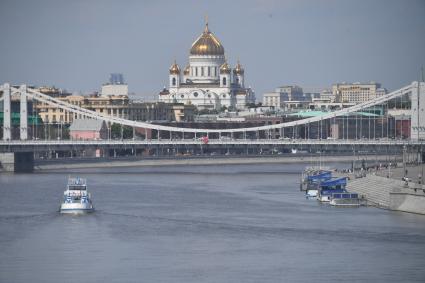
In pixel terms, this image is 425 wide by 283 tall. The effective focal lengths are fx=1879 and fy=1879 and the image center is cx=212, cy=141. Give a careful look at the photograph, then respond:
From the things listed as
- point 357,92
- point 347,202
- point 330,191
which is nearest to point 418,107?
point 330,191

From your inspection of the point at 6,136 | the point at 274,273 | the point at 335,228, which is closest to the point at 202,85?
the point at 6,136

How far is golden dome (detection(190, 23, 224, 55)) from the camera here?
130875 millimetres

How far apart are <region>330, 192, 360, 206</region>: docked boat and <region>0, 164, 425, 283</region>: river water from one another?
0.41m

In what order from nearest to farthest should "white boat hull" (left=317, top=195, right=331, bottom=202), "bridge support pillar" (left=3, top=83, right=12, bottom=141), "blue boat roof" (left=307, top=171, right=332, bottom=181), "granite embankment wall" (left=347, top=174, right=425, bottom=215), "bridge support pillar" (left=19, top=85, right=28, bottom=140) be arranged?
"granite embankment wall" (left=347, top=174, right=425, bottom=215) → "white boat hull" (left=317, top=195, right=331, bottom=202) → "blue boat roof" (left=307, top=171, right=332, bottom=181) → "bridge support pillar" (left=3, top=83, right=12, bottom=141) → "bridge support pillar" (left=19, top=85, right=28, bottom=140)

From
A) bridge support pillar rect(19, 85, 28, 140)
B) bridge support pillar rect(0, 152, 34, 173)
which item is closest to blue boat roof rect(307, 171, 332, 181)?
bridge support pillar rect(0, 152, 34, 173)

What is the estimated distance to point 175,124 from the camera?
111m

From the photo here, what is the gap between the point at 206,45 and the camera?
429 feet

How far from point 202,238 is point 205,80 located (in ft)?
294

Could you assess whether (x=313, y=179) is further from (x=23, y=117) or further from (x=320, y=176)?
(x=23, y=117)

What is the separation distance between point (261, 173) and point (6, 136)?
1101 cm

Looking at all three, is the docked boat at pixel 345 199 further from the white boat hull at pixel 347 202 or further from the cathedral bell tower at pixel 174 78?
the cathedral bell tower at pixel 174 78

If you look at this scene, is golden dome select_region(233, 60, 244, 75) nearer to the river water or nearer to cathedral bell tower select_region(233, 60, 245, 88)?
cathedral bell tower select_region(233, 60, 245, 88)

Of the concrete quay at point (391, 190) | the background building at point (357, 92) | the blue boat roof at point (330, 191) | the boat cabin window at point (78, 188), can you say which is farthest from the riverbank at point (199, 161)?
the background building at point (357, 92)

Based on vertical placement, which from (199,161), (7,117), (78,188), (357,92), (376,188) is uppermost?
(357,92)
